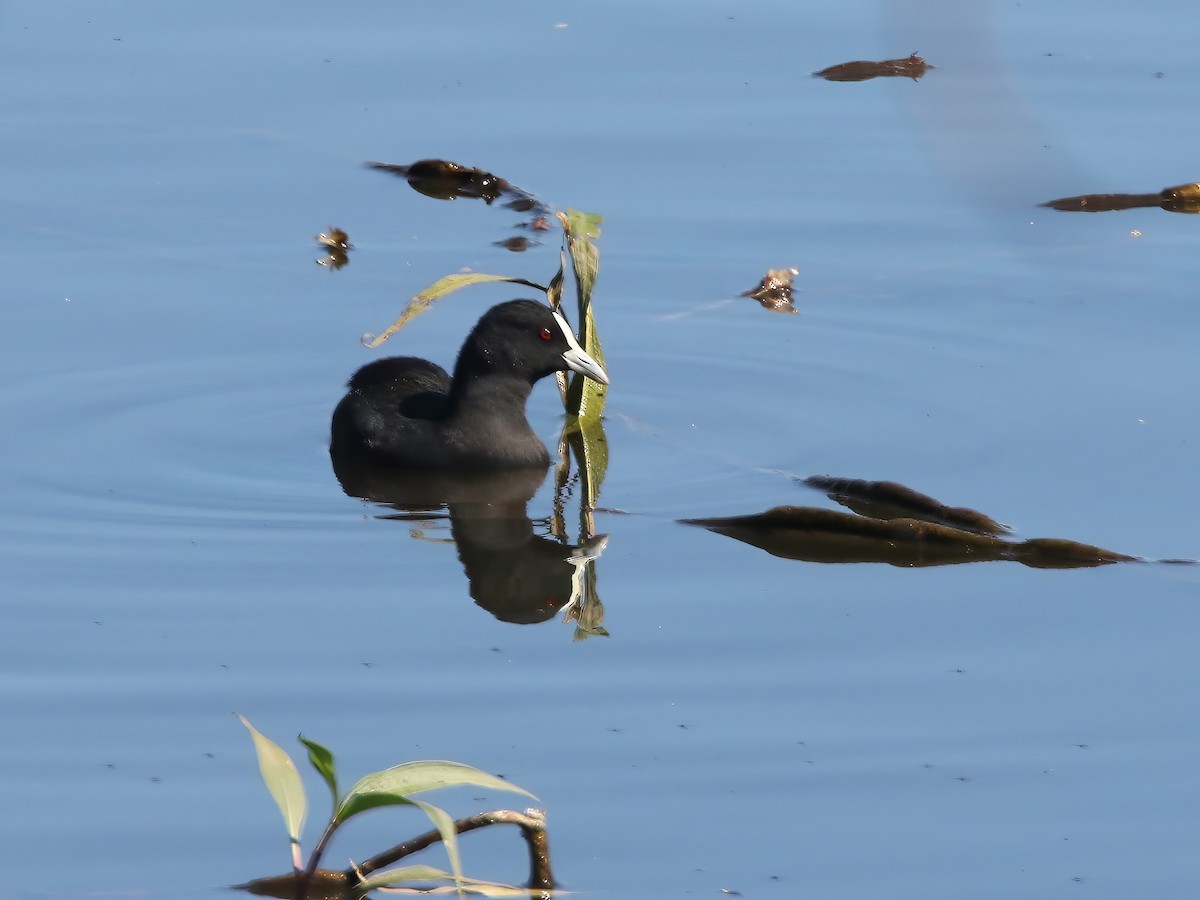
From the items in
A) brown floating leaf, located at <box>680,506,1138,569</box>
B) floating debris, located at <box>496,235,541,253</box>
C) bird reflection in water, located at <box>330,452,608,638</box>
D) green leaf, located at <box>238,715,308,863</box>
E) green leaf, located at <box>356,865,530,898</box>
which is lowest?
bird reflection in water, located at <box>330,452,608,638</box>

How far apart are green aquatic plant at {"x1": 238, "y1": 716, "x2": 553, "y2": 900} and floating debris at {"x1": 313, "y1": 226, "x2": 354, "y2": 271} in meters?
6.13

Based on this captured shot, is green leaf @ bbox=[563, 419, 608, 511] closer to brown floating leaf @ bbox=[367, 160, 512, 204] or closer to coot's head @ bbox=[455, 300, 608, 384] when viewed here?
coot's head @ bbox=[455, 300, 608, 384]

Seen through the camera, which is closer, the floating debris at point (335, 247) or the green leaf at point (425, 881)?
the green leaf at point (425, 881)

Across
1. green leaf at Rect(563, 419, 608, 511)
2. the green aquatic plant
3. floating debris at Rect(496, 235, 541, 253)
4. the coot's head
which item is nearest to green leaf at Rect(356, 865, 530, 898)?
the green aquatic plant

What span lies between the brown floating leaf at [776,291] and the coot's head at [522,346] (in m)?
1.46

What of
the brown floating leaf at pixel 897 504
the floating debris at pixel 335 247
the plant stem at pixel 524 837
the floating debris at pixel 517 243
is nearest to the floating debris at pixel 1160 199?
the floating debris at pixel 517 243

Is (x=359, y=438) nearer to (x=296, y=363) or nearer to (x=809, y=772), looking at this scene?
(x=296, y=363)

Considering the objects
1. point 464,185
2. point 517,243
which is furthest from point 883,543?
point 464,185

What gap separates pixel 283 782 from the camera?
13.7 ft

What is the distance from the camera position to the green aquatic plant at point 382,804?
399 centimetres

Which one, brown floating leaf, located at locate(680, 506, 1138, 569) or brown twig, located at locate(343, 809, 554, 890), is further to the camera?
brown floating leaf, located at locate(680, 506, 1138, 569)

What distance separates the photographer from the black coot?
872 centimetres

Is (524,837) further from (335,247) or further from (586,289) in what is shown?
(335,247)

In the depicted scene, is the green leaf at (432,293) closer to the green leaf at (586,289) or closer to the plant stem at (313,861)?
the green leaf at (586,289)
